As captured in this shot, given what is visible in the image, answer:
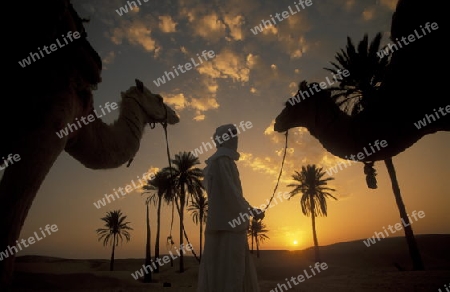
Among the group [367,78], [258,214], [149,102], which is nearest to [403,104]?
[258,214]

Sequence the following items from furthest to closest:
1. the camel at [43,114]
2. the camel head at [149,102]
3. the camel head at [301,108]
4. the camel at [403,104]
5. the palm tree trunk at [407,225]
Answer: the palm tree trunk at [407,225] < the camel head at [149,102] < the camel head at [301,108] < the camel at [403,104] < the camel at [43,114]

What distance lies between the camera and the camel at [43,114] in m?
2.20

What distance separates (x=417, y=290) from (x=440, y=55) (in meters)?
10.4

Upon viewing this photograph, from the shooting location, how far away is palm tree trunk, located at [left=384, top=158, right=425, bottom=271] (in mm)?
18297

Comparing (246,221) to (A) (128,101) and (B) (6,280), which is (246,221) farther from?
(A) (128,101)

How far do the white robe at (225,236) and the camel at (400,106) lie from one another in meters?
1.67

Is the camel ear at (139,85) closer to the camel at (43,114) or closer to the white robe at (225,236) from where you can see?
the camel at (43,114)

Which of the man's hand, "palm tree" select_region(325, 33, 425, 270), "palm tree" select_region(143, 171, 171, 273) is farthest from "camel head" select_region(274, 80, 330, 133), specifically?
"palm tree" select_region(143, 171, 171, 273)

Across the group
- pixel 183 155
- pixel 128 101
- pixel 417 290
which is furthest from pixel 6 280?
pixel 183 155

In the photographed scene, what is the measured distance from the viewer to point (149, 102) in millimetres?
5234

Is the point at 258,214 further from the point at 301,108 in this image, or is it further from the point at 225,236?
the point at 301,108

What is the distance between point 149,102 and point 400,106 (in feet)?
13.5

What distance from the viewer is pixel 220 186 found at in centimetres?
347

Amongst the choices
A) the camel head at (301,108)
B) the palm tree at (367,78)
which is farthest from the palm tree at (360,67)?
the camel head at (301,108)
